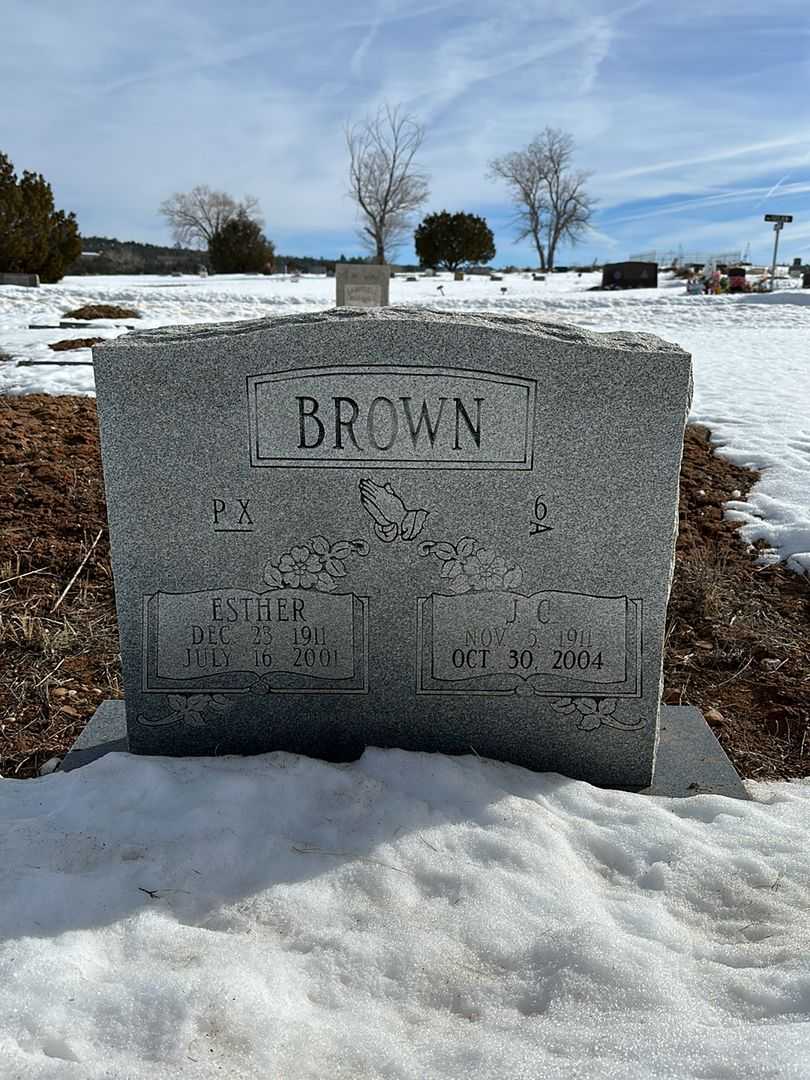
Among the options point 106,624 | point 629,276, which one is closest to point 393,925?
point 106,624

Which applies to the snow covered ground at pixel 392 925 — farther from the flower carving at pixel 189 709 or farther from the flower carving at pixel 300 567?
the flower carving at pixel 300 567

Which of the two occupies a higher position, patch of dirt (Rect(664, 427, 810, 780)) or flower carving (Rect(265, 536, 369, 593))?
flower carving (Rect(265, 536, 369, 593))

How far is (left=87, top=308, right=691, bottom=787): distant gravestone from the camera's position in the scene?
2514 mm

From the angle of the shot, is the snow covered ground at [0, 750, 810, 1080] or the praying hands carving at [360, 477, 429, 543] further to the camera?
the praying hands carving at [360, 477, 429, 543]

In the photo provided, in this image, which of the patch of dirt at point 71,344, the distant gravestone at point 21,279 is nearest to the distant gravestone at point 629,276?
the distant gravestone at point 21,279

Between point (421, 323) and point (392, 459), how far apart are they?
1.35ft

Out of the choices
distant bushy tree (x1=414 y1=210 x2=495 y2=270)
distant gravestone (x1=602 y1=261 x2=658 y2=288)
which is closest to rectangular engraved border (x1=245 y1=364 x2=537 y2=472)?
distant gravestone (x1=602 y1=261 x2=658 y2=288)

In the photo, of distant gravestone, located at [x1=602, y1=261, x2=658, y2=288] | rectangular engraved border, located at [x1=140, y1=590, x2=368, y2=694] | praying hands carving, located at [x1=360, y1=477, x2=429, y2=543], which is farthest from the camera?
distant gravestone, located at [x1=602, y1=261, x2=658, y2=288]

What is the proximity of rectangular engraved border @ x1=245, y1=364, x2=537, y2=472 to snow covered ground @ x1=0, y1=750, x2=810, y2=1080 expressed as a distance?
0.94 meters

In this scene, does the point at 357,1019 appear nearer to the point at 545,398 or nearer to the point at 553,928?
the point at 553,928

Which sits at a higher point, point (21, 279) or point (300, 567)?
point (21, 279)

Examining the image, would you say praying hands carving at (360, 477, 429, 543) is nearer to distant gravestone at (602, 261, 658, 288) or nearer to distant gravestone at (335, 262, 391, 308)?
distant gravestone at (335, 262, 391, 308)

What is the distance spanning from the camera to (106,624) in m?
3.97

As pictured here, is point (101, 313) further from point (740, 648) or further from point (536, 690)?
point (536, 690)
